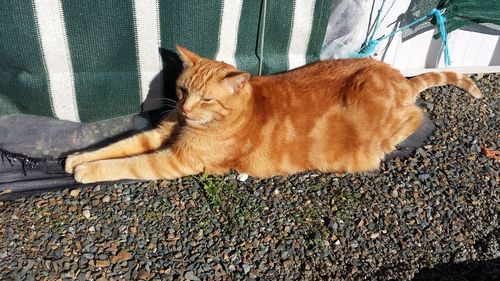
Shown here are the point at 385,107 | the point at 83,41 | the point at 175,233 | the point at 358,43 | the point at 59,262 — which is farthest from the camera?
the point at 358,43

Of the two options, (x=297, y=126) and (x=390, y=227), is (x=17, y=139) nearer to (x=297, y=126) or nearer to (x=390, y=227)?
(x=297, y=126)

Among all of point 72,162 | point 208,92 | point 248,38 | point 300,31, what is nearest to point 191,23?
point 248,38

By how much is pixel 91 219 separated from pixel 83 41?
3.56ft

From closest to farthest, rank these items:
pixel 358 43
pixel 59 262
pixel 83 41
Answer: pixel 59 262 → pixel 83 41 → pixel 358 43

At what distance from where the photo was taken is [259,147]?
3127mm

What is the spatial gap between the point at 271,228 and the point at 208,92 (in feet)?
2.86

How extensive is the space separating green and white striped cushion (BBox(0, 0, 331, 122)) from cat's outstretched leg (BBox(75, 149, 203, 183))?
486mm

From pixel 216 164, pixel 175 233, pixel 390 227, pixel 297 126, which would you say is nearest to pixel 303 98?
pixel 297 126

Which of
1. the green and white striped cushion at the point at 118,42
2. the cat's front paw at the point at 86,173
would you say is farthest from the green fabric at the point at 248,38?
the cat's front paw at the point at 86,173

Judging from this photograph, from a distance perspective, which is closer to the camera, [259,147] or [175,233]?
[175,233]

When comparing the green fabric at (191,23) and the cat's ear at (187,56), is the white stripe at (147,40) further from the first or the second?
the cat's ear at (187,56)

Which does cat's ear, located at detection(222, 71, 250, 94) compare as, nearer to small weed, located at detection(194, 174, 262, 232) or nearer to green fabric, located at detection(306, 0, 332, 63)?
small weed, located at detection(194, 174, 262, 232)

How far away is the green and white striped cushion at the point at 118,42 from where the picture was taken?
2928 mm

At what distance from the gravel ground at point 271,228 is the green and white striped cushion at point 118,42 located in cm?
65
